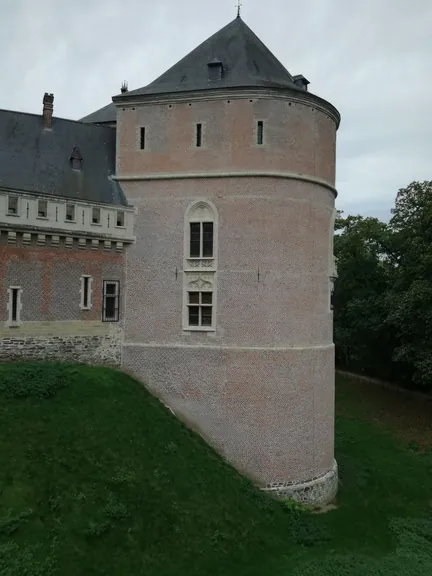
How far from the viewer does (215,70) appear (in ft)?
69.6

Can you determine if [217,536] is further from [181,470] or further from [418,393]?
[418,393]

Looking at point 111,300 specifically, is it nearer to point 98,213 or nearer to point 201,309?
point 98,213

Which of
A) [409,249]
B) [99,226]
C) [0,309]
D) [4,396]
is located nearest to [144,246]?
[99,226]

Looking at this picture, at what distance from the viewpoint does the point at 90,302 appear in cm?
2053

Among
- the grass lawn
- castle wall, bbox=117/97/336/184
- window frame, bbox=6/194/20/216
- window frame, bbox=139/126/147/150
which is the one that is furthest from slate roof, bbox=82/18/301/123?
the grass lawn

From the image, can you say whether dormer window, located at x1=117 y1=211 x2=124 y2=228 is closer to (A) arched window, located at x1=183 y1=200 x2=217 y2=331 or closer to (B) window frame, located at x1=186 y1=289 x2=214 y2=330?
(A) arched window, located at x1=183 y1=200 x2=217 y2=331

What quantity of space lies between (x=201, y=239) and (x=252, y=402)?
622cm

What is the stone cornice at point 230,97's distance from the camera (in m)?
20.3

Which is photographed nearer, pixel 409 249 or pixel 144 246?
pixel 144 246

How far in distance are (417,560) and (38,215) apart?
16264 millimetres

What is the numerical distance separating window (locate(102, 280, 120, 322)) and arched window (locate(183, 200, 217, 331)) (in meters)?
2.61

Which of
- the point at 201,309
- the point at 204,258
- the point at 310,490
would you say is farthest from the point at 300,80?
the point at 310,490

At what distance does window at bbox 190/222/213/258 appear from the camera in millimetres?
20672

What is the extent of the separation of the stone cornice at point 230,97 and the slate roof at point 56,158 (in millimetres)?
2032
